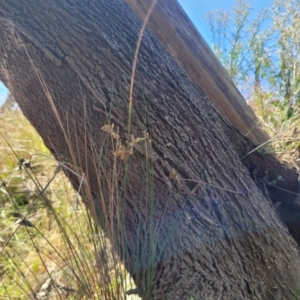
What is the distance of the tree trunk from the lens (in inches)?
45.5

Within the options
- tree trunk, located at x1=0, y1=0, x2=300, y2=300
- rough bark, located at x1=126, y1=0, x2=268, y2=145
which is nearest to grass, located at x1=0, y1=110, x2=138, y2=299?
tree trunk, located at x1=0, y1=0, x2=300, y2=300

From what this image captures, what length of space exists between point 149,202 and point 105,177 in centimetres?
15

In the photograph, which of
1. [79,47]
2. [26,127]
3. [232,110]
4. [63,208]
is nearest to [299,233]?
[232,110]

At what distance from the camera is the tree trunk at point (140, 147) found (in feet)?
3.79

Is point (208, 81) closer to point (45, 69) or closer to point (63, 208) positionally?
point (45, 69)

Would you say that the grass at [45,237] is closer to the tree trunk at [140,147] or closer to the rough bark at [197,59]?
the tree trunk at [140,147]

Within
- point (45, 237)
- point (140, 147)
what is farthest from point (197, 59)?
point (45, 237)

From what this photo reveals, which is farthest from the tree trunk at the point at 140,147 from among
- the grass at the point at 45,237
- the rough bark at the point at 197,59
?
the rough bark at the point at 197,59

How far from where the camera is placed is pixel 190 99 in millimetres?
1312

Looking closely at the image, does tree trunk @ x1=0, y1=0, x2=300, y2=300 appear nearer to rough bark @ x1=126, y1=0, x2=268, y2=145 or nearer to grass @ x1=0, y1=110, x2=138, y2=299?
grass @ x1=0, y1=110, x2=138, y2=299

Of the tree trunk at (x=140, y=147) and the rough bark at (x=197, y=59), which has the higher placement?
the rough bark at (x=197, y=59)

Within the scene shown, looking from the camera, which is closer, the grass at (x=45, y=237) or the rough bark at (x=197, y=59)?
the grass at (x=45, y=237)

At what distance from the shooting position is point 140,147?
118 centimetres

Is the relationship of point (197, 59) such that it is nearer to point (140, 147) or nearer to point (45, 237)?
point (140, 147)
